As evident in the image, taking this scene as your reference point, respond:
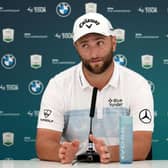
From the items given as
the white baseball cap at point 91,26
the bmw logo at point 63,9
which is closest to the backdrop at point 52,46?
the bmw logo at point 63,9

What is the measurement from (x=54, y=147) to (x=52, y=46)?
2151 millimetres

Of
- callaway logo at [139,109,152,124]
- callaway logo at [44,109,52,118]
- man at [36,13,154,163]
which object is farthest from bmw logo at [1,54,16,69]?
callaway logo at [139,109,152,124]

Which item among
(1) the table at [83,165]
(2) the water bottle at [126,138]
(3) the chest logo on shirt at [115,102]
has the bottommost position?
(1) the table at [83,165]

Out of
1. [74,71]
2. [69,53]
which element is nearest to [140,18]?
[69,53]

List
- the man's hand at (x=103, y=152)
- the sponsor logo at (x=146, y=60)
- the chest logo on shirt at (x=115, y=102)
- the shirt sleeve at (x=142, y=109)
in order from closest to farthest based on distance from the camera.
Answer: the man's hand at (x=103, y=152) → the shirt sleeve at (x=142, y=109) → the chest logo on shirt at (x=115, y=102) → the sponsor logo at (x=146, y=60)

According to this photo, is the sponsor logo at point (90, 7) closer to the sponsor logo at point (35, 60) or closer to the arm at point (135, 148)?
the sponsor logo at point (35, 60)

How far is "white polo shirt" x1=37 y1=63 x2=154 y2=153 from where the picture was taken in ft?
7.98

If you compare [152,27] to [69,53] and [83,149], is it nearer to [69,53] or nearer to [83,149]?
[69,53]

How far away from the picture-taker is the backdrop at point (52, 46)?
14.3ft

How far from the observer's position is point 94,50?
8.01 ft

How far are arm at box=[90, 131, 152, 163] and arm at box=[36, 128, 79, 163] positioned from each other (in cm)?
10

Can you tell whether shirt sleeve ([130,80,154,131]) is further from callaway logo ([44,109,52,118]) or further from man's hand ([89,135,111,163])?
callaway logo ([44,109,52,118])

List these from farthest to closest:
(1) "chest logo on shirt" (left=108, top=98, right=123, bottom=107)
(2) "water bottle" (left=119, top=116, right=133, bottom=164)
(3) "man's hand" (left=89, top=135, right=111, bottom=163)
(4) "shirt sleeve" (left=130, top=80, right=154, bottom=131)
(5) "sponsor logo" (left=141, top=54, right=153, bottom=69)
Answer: (5) "sponsor logo" (left=141, top=54, right=153, bottom=69) → (1) "chest logo on shirt" (left=108, top=98, right=123, bottom=107) → (4) "shirt sleeve" (left=130, top=80, right=154, bottom=131) → (3) "man's hand" (left=89, top=135, right=111, bottom=163) → (2) "water bottle" (left=119, top=116, right=133, bottom=164)

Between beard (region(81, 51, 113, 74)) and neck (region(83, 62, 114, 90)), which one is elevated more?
beard (region(81, 51, 113, 74))
